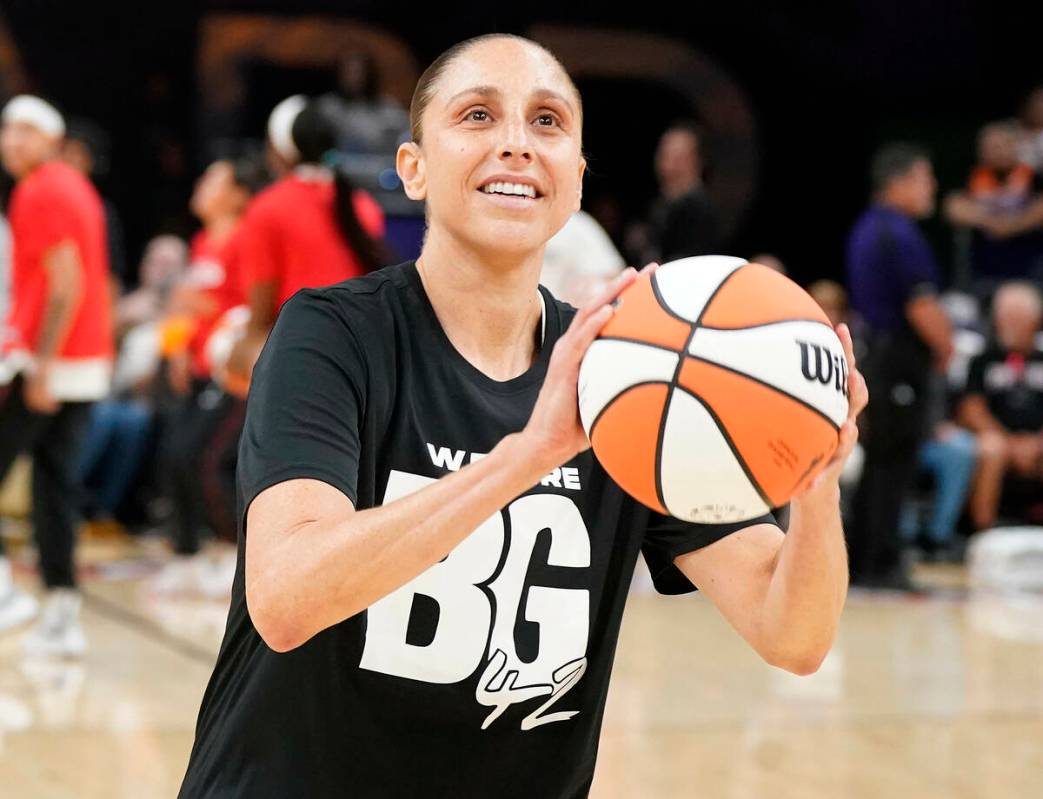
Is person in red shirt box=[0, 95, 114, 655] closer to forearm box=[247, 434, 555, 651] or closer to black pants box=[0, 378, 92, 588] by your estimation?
black pants box=[0, 378, 92, 588]

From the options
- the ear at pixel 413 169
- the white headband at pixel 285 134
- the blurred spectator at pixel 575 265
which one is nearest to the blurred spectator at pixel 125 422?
the white headband at pixel 285 134

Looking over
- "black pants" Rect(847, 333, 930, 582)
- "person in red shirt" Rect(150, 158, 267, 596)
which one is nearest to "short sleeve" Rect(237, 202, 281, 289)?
"person in red shirt" Rect(150, 158, 267, 596)

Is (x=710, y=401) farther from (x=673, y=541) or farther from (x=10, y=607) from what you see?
(x=10, y=607)

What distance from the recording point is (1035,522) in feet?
30.8

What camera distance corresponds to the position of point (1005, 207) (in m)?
10.9

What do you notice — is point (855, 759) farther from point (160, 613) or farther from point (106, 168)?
point (106, 168)

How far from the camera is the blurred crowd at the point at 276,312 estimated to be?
574 cm

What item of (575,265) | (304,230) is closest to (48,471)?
(304,230)

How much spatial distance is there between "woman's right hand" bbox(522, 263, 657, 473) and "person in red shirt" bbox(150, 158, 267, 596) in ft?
17.1

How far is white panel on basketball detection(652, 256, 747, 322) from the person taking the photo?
188 centimetres

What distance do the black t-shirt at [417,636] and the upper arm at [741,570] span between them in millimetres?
192

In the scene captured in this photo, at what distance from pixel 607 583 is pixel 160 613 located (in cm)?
502

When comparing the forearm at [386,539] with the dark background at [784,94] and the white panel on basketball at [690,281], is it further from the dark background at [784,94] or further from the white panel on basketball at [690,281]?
the dark background at [784,94]

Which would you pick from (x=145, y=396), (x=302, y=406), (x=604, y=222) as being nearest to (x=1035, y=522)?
(x=604, y=222)
